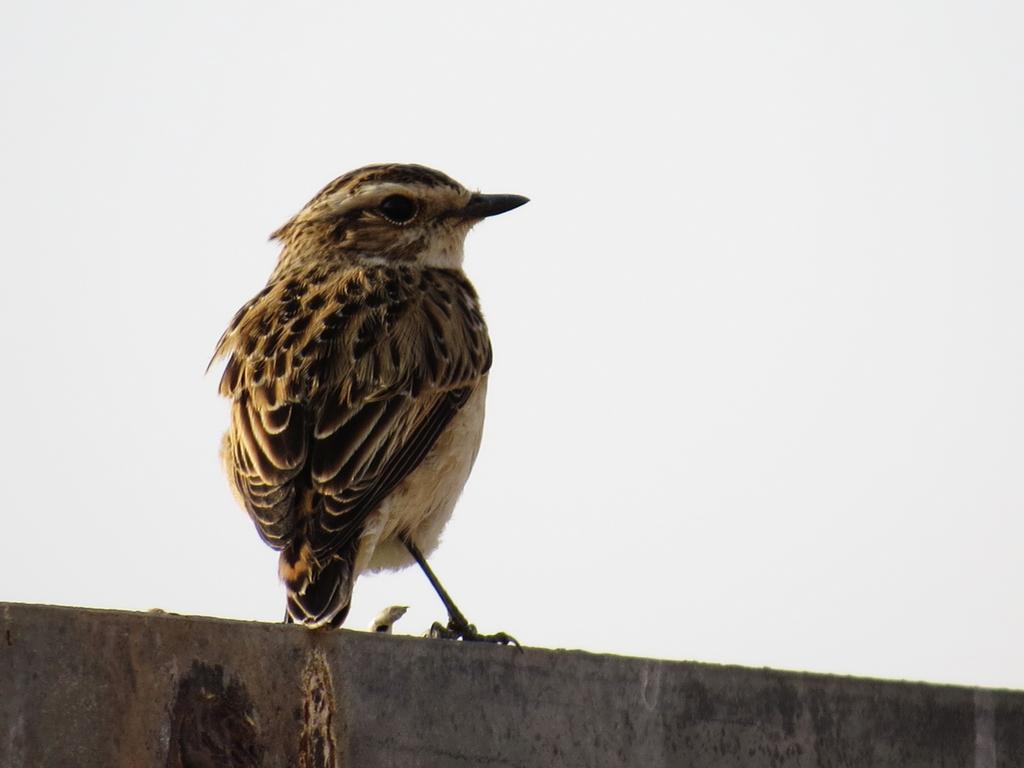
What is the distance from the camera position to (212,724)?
5082mm

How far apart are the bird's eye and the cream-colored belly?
A: 178 cm

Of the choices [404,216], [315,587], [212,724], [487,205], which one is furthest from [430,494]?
[212,724]

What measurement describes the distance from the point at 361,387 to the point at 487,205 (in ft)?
8.83

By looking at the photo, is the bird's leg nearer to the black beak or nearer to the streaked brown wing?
the streaked brown wing

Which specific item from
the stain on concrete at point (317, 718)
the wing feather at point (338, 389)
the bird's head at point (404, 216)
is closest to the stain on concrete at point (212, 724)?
the stain on concrete at point (317, 718)

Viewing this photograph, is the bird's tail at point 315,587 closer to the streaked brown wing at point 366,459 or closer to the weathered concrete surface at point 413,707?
the streaked brown wing at point 366,459

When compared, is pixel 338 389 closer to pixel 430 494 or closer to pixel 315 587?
pixel 430 494

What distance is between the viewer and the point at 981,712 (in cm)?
684

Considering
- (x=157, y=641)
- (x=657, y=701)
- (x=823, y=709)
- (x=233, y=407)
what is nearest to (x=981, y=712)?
(x=823, y=709)

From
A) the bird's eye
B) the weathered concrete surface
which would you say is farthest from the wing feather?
the weathered concrete surface

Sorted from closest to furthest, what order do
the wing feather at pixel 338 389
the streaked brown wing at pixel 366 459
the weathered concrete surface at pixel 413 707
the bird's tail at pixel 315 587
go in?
the weathered concrete surface at pixel 413 707, the bird's tail at pixel 315 587, the streaked brown wing at pixel 366 459, the wing feather at pixel 338 389

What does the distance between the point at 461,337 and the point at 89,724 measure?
196 inches

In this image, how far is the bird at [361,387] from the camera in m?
7.76

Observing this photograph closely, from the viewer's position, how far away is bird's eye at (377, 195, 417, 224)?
1066cm
